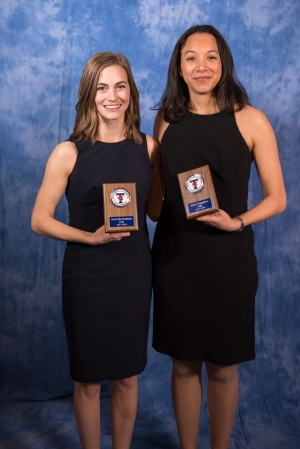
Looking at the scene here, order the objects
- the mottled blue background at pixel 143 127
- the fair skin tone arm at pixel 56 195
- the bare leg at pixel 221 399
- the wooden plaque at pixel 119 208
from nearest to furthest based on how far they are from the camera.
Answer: the wooden plaque at pixel 119 208
the fair skin tone arm at pixel 56 195
the bare leg at pixel 221 399
the mottled blue background at pixel 143 127

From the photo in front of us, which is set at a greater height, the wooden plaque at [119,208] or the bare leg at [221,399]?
the wooden plaque at [119,208]

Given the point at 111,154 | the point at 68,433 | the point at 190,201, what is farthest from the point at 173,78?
the point at 68,433

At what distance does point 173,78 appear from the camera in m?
Answer: 2.51

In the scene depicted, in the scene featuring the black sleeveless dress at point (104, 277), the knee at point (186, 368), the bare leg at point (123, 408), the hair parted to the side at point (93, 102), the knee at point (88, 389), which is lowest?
the bare leg at point (123, 408)

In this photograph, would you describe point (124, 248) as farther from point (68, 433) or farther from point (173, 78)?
point (68, 433)

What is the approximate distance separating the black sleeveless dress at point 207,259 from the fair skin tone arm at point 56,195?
0.37m

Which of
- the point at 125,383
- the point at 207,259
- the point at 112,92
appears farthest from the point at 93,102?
the point at 125,383

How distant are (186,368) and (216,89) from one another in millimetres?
1174

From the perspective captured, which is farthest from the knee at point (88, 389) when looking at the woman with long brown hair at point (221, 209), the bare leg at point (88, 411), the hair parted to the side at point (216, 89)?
→ the hair parted to the side at point (216, 89)

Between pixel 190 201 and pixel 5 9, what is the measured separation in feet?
5.90

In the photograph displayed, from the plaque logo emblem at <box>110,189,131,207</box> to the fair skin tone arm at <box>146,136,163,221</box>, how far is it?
1.25 feet

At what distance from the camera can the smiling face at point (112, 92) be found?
2322mm

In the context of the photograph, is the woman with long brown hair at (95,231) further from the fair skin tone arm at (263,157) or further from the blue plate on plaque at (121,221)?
the fair skin tone arm at (263,157)

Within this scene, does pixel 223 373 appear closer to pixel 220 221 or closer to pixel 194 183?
pixel 220 221
